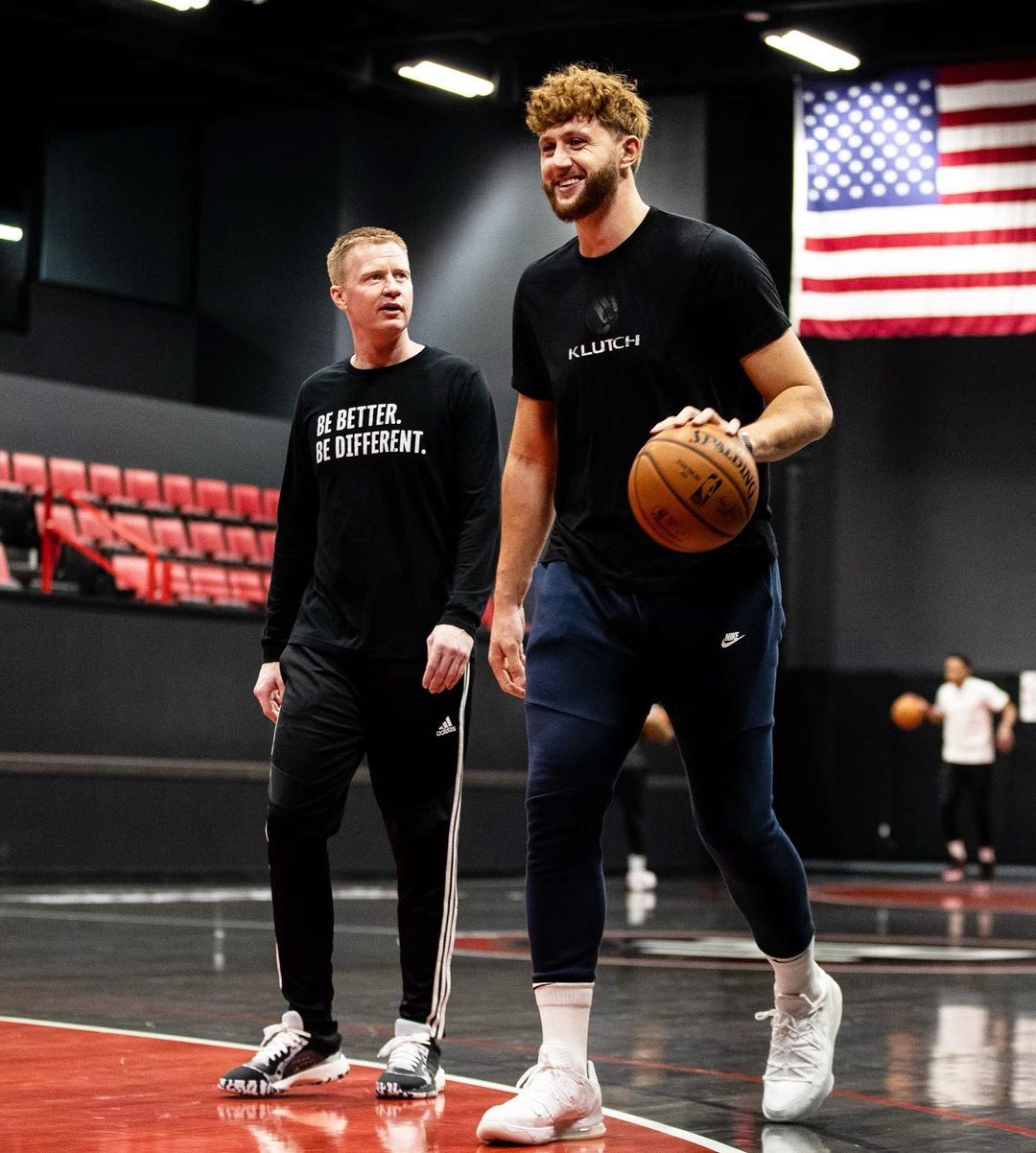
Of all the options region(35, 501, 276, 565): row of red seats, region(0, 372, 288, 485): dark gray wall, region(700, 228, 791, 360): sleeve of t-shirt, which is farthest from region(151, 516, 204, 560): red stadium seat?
region(700, 228, 791, 360): sleeve of t-shirt

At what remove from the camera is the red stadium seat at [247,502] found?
2014cm

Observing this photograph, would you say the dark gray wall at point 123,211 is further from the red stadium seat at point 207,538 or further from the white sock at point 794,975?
the white sock at point 794,975

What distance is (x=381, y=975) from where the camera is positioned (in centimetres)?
797

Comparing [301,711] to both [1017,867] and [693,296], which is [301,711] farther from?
[1017,867]

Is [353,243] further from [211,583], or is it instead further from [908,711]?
[908,711]

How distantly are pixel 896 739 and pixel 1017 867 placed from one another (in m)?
1.86

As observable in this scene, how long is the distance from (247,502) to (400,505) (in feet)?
51.2

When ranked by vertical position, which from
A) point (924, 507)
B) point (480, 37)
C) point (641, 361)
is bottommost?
point (641, 361)

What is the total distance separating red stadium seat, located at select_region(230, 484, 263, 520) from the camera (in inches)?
793

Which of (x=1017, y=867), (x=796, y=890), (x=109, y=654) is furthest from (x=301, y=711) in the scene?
(x=1017, y=867)

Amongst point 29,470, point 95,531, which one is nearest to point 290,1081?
point 95,531

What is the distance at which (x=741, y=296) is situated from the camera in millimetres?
4203

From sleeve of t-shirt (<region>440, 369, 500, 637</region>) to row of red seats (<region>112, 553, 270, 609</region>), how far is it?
11747 millimetres

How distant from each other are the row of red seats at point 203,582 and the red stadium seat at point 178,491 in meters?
1.33
